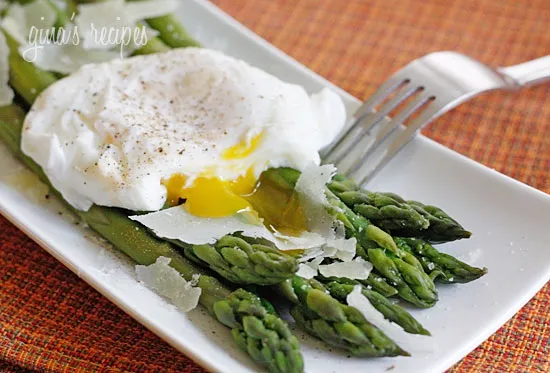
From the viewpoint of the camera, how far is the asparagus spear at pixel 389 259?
2742mm

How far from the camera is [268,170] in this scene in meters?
3.18

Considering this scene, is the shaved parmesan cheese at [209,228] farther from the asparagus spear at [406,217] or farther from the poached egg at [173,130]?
the asparagus spear at [406,217]

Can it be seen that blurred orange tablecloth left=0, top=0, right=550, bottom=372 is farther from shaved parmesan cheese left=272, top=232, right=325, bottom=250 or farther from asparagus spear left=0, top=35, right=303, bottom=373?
shaved parmesan cheese left=272, top=232, right=325, bottom=250

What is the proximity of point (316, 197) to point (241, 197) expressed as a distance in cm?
31

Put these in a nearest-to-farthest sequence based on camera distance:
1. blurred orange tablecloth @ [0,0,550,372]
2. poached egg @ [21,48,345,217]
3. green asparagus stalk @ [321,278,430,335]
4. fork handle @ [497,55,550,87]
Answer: green asparagus stalk @ [321,278,430,335]
blurred orange tablecloth @ [0,0,550,372]
poached egg @ [21,48,345,217]
fork handle @ [497,55,550,87]

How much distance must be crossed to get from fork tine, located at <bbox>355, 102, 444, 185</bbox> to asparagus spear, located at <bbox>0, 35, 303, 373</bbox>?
960mm

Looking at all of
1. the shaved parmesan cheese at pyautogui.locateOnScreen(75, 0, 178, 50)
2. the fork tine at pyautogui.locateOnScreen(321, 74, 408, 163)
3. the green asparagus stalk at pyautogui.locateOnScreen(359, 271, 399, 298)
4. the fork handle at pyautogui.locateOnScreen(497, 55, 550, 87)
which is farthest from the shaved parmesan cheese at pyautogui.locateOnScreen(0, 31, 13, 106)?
the fork handle at pyautogui.locateOnScreen(497, 55, 550, 87)

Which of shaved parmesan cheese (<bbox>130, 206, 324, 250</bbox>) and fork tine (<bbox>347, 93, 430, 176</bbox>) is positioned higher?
fork tine (<bbox>347, 93, 430, 176</bbox>)

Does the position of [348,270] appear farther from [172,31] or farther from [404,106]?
[172,31]

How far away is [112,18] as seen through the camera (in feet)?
13.5

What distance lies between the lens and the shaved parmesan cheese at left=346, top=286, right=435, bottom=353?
2537 mm

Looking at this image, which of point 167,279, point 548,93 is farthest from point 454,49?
point 167,279

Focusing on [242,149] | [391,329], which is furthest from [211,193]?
Result: [391,329]

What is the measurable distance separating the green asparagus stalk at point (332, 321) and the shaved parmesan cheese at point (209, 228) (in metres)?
0.17
